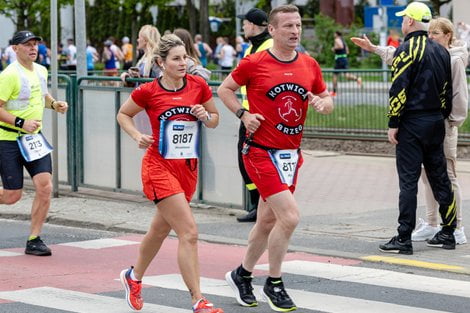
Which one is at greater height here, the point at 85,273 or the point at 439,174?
the point at 439,174

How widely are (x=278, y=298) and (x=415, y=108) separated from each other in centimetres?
266

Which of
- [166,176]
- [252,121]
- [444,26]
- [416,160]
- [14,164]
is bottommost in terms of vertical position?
[14,164]

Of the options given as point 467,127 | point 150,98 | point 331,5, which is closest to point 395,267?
point 150,98

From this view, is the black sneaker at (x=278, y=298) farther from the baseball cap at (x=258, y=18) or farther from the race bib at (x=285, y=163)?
the baseball cap at (x=258, y=18)

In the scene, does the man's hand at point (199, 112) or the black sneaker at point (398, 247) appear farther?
the black sneaker at point (398, 247)

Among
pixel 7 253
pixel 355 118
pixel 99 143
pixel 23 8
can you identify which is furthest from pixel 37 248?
pixel 23 8

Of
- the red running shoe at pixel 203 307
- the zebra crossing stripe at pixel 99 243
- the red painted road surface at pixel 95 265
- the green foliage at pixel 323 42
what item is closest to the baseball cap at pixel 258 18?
the red painted road surface at pixel 95 265

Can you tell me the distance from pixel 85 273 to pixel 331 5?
48.9 meters

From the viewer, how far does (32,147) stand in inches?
398

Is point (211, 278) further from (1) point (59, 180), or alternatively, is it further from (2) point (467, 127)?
(2) point (467, 127)

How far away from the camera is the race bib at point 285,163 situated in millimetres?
7730

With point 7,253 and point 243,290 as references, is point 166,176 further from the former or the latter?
point 7,253

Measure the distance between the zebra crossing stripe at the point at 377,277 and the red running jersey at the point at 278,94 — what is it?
1572mm

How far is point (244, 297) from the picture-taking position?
791 cm
